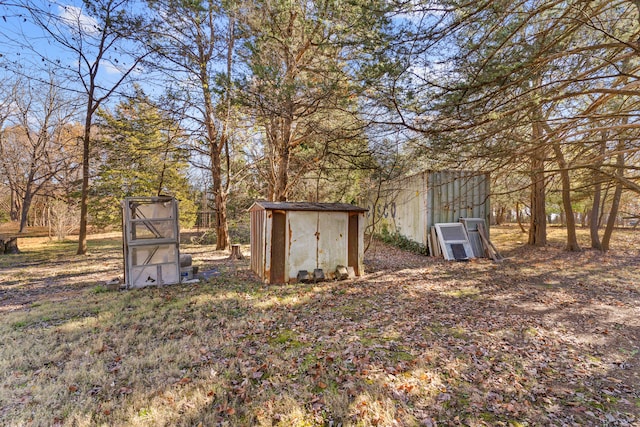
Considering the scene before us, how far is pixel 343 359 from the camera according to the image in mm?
3031

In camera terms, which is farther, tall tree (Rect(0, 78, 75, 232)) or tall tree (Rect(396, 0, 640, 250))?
tall tree (Rect(0, 78, 75, 232))

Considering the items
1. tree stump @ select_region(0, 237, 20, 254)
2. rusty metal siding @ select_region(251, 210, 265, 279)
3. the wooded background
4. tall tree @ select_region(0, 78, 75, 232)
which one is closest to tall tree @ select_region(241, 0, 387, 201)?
the wooded background

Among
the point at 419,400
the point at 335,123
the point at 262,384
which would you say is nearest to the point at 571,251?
the point at 335,123

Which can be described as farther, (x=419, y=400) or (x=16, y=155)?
(x=16, y=155)

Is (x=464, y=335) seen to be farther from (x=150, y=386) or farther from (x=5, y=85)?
(x=5, y=85)

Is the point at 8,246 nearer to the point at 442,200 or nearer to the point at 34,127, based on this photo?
the point at 34,127

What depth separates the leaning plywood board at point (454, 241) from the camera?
8.83 meters

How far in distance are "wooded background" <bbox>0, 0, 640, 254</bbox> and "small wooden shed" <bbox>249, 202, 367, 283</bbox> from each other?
1.60 m

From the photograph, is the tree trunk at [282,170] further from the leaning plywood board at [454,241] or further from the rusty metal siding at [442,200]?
the leaning plywood board at [454,241]

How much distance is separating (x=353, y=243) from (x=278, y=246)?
6.00 feet

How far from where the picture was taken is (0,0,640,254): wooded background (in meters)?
3.81

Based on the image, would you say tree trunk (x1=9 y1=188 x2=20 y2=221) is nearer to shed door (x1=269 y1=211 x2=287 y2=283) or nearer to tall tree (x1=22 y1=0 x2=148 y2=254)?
tall tree (x1=22 y1=0 x2=148 y2=254)

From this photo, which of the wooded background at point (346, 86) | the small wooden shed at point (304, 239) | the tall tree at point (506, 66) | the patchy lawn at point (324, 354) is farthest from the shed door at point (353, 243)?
the tall tree at point (506, 66)

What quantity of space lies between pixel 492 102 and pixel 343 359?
13.8 feet
